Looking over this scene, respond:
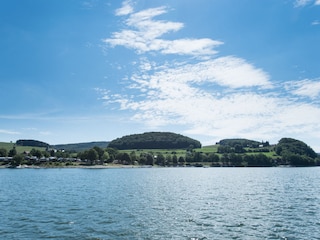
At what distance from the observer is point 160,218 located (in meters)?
40.3

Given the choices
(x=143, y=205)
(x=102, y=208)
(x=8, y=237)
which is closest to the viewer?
(x=8, y=237)

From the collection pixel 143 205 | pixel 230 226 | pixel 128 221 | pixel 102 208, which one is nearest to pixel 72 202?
pixel 102 208

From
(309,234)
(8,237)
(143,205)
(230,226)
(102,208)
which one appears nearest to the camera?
(8,237)

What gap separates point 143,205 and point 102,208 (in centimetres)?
739

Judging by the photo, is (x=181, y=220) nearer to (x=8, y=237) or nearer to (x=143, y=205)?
(x=143, y=205)

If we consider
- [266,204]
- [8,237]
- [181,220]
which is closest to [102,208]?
[181,220]

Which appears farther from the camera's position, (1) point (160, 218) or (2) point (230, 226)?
(1) point (160, 218)

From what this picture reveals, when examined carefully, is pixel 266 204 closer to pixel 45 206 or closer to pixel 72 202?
pixel 72 202

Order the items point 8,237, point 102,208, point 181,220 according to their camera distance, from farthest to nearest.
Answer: point 102,208, point 181,220, point 8,237

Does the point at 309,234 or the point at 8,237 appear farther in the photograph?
the point at 309,234

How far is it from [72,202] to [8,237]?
23926 millimetres

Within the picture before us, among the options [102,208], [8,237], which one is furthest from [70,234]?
[102,208]

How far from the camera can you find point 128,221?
38.2m

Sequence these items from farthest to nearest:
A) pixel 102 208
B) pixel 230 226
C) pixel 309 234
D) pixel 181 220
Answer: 1. pixel 102 208
2. pixel 181 220
3. pixel 230 226
4. pixel 309 234
